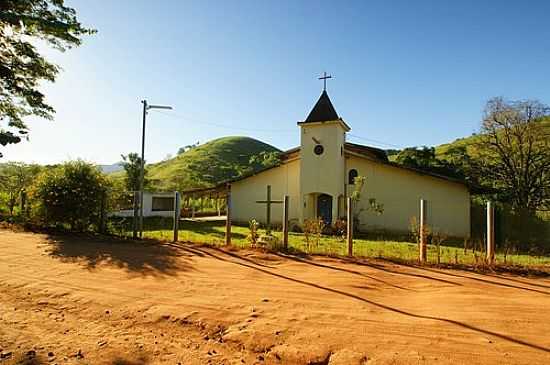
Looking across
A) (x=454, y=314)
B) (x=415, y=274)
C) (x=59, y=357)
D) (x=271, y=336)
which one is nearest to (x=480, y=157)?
(x=415, y=274)

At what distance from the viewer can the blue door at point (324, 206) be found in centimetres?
2152

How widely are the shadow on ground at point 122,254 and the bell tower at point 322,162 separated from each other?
10.7m

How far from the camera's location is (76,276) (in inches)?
311

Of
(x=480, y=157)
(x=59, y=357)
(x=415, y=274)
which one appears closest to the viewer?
(x=59, y=357)

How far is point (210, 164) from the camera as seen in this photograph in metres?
80.4

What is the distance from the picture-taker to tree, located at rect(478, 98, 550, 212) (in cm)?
2514

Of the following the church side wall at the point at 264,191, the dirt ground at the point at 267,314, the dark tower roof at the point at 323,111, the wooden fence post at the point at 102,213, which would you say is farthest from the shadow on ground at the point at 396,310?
the church side wall at the point at 264,191

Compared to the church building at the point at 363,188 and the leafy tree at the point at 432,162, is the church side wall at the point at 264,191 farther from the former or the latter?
the leafy tree at the point at 432,162

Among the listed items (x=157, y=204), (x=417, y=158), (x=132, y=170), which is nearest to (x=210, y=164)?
(x=132, y=170)

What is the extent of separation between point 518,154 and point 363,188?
13.8 metres

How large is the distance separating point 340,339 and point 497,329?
210 centimetres

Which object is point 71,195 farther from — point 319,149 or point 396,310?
point 396,310

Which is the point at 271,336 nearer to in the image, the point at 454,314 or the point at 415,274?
the point at 454,314

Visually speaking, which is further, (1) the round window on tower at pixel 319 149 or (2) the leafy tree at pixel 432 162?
(2) the leafy tree at pixel 432 162
